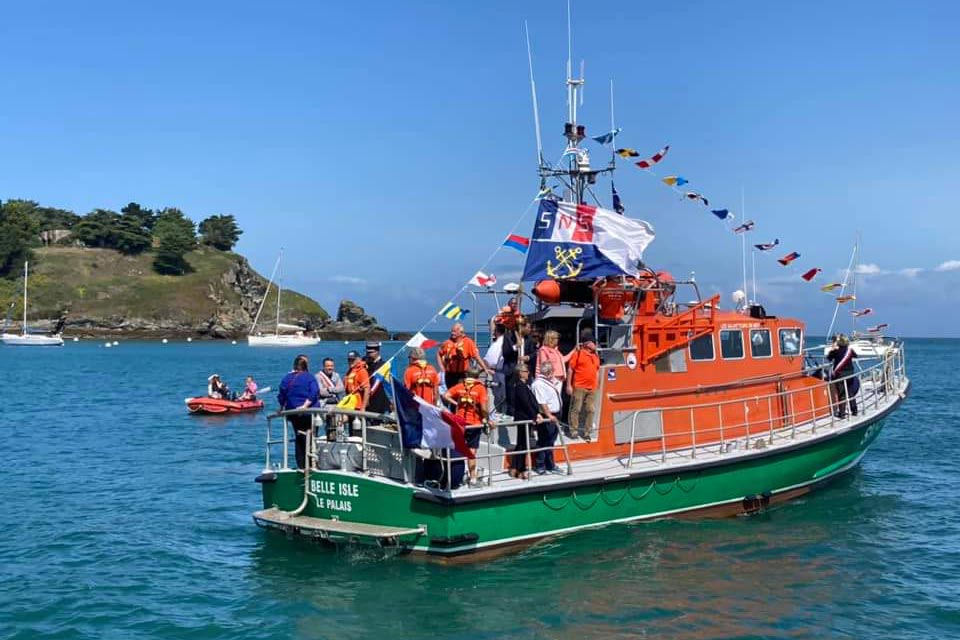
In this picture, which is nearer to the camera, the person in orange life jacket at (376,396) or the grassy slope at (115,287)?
the person in orange life jacket at (376,396)

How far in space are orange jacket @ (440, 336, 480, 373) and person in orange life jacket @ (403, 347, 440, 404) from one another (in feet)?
1.24

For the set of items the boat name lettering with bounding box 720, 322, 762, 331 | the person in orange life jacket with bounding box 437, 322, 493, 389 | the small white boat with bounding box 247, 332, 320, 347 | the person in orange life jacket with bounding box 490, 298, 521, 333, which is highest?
the small white boat with bounding box 247, 332, 320, 347

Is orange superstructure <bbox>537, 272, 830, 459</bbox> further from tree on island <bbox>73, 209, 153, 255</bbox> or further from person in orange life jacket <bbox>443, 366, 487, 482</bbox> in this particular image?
tree on island <bbox>73, 209, 153, 255</bbox>

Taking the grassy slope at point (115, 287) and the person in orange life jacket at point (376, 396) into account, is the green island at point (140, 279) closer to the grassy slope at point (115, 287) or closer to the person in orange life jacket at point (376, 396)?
the grassy slope at point (115, 287)

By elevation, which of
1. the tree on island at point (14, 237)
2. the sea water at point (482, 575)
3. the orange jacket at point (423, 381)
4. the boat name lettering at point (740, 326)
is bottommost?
the sea water at point (482, 575)

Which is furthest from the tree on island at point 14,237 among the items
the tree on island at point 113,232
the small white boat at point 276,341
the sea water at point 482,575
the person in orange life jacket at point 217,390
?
the sea water at point 482,575

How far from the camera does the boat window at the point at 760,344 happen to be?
15.2 metres

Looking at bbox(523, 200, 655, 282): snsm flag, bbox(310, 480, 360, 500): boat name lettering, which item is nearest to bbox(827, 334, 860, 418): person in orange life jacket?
bbox(523, 200, 655, 282): snsm flag

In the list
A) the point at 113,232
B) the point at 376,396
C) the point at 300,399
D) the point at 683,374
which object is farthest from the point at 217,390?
the point at 113,232

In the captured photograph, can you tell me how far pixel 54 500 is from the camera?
52.6 feet

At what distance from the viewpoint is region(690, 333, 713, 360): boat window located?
14.4 metres

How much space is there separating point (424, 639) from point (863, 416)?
10.4 metres

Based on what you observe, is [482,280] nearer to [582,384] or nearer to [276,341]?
[582,384]

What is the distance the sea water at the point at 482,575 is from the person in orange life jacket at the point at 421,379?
2.16m
